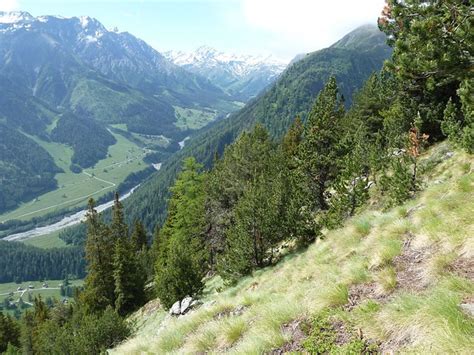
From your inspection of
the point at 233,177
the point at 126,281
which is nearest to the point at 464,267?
the point at 233,177

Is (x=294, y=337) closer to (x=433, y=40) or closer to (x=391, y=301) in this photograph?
(x=391, y=301)

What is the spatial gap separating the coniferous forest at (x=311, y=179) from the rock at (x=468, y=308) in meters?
10.0

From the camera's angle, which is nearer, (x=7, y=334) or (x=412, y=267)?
(x=412, y=267)

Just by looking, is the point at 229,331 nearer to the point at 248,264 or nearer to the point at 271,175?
the point at 248,264

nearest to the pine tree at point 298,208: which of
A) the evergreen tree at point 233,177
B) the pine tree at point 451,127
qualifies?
the evergreen tree at point 233,177

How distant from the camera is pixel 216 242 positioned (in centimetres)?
4606

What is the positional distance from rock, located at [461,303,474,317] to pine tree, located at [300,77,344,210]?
26.8 metres

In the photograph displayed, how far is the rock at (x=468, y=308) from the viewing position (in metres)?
5.67

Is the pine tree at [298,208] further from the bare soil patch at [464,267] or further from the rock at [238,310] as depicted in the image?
the bare soil patch at [464,267]

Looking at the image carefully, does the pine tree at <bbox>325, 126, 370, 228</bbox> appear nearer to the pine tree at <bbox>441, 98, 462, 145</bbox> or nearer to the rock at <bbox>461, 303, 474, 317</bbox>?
the pine tree at <bbox>441, 98, 462, 145</bbox>

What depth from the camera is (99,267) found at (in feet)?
168

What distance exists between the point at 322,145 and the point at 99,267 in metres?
35.3

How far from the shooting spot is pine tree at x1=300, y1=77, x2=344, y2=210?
109 feet

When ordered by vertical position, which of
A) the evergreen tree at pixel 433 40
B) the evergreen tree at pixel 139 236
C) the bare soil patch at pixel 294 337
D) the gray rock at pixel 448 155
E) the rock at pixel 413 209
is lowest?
the evergreen tree at pixel 139 236
